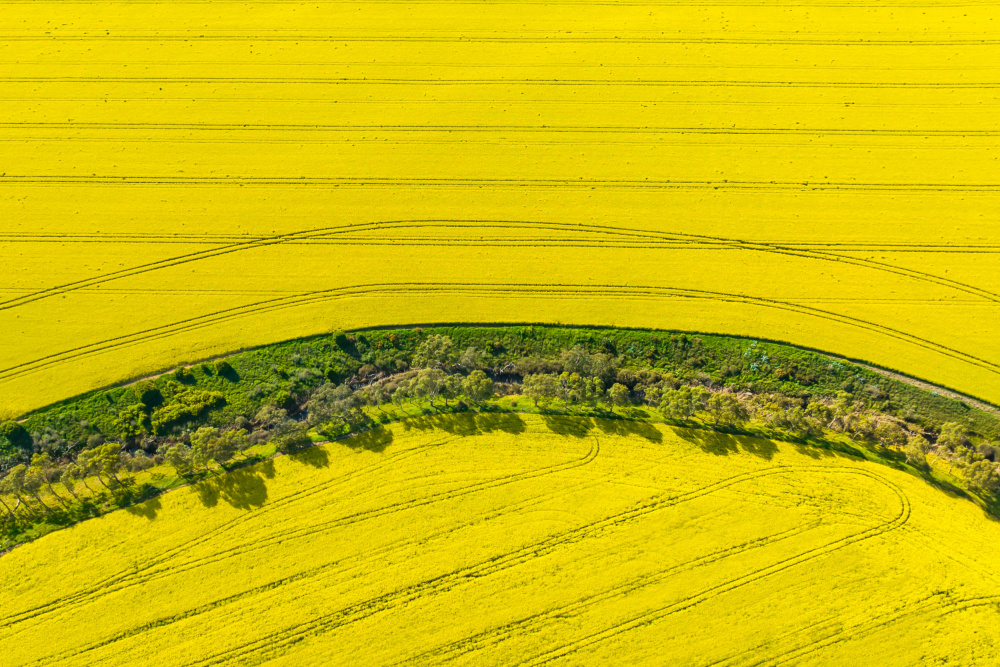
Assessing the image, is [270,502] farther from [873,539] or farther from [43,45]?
[43,45]

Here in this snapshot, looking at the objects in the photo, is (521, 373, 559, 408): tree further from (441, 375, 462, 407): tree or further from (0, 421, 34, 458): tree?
(0, 421, 34, 458): tree

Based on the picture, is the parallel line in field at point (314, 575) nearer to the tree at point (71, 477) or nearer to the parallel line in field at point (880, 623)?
the tree at point (71, 477)

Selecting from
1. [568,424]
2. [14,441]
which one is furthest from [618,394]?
[14,441]

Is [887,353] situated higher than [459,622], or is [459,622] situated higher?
[887,353]

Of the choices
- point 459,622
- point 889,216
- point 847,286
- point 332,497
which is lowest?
point 459,622

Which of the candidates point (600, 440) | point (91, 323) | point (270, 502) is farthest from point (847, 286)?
point (91, 323)

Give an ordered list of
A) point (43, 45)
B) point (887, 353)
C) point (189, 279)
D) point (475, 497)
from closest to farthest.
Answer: point (475, 497)
point (887, 353)
point (189, 279)
point (43, 45)

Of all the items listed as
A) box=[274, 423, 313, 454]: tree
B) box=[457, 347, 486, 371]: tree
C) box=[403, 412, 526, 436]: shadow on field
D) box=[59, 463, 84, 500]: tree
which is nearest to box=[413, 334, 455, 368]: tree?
box=[457, 347, 486, 371]: tree
